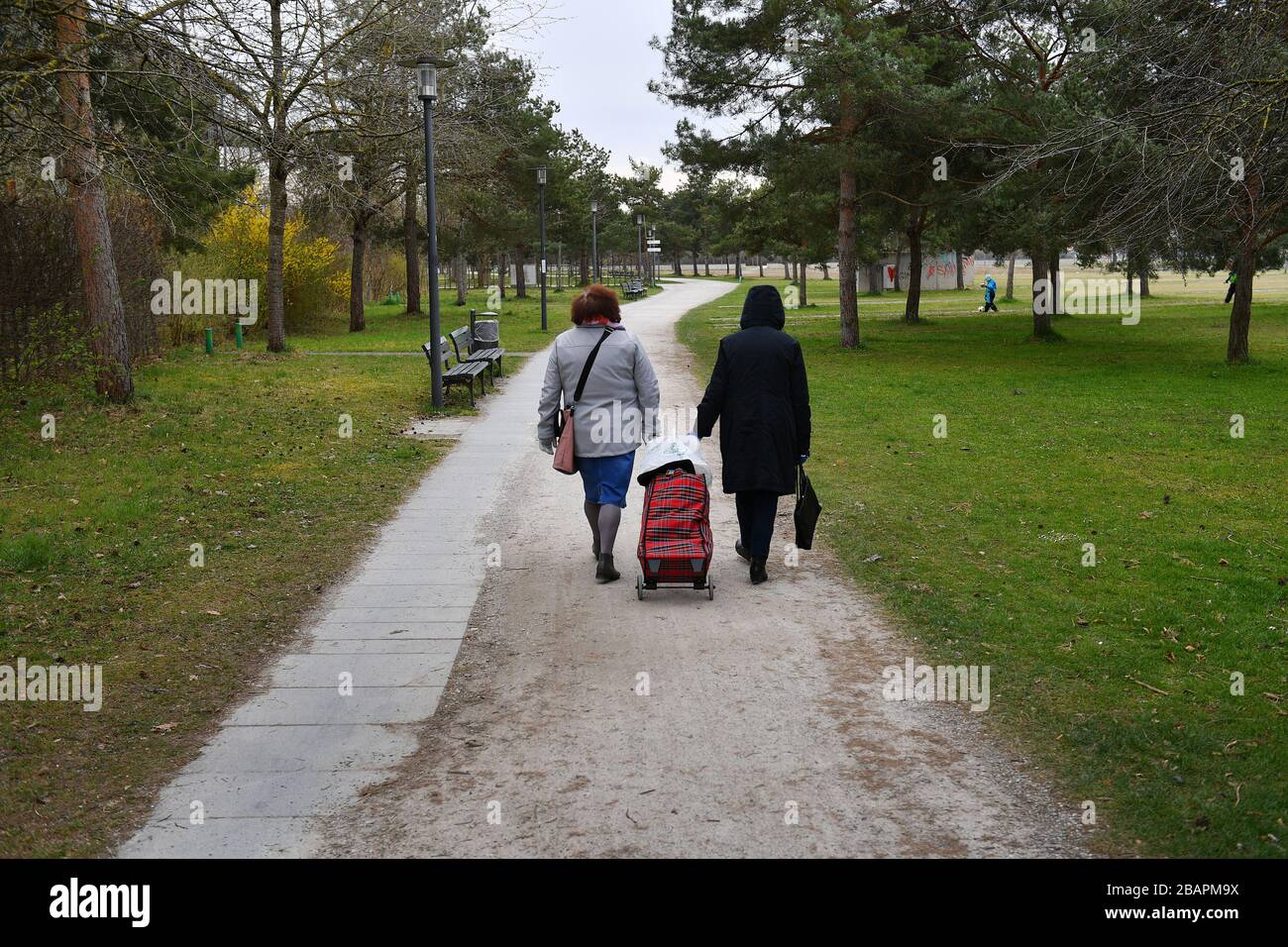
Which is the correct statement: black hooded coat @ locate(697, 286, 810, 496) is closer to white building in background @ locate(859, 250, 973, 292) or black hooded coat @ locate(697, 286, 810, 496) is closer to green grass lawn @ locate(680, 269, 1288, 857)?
green grass lawn @ locate(680, 269, 1288, 857)

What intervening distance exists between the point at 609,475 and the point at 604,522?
0.32m

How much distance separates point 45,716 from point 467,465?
697cm

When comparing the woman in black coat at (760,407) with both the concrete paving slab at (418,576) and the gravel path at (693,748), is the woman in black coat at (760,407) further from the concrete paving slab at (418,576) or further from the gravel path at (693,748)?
the concrete paving slab at (418,576)

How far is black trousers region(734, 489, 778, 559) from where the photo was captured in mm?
7562

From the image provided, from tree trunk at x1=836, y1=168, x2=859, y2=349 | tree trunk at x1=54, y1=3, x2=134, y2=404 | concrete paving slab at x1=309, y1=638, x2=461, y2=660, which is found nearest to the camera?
concrete paving slab at x1=309, y1=638, x2=461, y2=660

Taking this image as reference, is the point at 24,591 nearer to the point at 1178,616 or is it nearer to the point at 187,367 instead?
the point at 1178,616

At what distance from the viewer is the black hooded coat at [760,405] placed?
Answer: 7352 mm

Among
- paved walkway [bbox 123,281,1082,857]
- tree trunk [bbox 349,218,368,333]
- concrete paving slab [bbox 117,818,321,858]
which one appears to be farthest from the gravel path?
tree trunk [bbox 349,218,368,333]

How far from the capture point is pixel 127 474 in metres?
11.1

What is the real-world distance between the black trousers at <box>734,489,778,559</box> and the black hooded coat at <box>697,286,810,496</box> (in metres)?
0.18

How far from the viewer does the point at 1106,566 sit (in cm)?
805

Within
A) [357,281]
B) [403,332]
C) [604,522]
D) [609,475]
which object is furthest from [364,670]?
[357,281]

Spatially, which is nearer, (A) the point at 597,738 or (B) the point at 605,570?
(A) the point at 597,738

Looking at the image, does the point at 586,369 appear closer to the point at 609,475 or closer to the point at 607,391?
the point at 607,391
